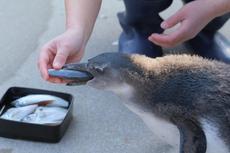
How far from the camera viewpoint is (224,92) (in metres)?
0.97

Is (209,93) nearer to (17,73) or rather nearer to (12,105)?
(12,105)

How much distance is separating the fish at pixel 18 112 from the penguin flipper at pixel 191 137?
609 millimetres

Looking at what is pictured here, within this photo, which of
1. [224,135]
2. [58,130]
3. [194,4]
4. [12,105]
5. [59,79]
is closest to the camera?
[224,135]

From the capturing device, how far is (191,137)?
966mm

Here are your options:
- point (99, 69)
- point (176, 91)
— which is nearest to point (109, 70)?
point (99, 69)

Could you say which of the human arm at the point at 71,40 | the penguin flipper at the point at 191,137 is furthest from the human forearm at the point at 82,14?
the penguin flipper at the point at 191,137

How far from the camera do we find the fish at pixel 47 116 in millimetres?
1449

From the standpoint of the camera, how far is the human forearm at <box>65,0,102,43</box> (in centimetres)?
139

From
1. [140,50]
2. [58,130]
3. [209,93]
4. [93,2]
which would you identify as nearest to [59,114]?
[58,130]

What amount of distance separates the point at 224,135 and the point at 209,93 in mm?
81

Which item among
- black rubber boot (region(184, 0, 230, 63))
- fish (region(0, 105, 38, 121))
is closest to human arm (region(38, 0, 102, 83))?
fish (region(0, 105, 38, 121))

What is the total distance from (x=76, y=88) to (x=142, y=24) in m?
0.34

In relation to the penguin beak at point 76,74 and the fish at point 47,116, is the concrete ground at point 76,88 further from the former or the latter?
the penguin beak at point 76,74

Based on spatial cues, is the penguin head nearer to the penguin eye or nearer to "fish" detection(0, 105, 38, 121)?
the penguin eye
